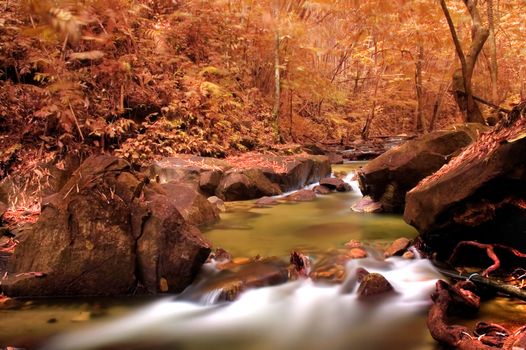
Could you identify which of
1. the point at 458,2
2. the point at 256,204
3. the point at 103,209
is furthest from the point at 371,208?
the point at 458,2

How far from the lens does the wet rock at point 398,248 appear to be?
Answer: 5230 mm

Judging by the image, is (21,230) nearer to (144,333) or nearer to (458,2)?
(144,333)

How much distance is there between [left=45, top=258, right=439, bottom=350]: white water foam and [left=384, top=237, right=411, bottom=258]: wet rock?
509 millimetres

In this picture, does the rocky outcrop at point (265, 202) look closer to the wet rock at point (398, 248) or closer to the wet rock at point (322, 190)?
the wet rock at point (322, 190)

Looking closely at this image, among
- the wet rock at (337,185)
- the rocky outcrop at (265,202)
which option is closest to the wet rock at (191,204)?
the rocky outcrop at (265,202)

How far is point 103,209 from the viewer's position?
14.6 feet

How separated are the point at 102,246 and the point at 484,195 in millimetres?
4242

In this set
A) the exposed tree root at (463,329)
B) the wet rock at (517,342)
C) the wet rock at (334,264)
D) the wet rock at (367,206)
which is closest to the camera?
the wet rock at (517,342)

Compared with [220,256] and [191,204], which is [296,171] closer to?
[191,204]

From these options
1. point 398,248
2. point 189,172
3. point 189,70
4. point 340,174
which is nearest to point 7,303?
point 398,248

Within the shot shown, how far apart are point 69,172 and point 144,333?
4.28m

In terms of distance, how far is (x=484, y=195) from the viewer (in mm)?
4289

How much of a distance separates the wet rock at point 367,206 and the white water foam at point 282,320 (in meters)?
3.41

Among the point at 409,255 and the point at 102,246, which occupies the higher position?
the point at 102,246
